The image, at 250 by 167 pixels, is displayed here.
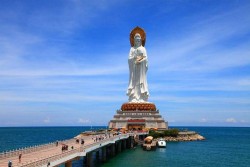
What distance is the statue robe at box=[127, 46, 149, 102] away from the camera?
2704 inches

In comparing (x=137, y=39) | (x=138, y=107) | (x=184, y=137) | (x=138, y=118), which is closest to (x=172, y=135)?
(x=184, y=137)

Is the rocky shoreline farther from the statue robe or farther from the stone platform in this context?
the statue robe

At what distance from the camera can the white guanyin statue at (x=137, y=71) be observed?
68625mm

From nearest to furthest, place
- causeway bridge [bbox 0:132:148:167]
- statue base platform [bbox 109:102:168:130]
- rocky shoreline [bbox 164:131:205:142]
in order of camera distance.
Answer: causeway bridge [bbox 0:132:148:167]
rocky shoreline [bbox 164:131:205:142]
statue base platform [bbox 109:102:168:130]

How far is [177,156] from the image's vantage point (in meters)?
40.5

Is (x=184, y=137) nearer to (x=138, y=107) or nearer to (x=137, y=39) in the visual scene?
(x=138, y=107)

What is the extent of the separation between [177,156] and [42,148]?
17534mm

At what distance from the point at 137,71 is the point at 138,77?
Answer: 43.6 inches

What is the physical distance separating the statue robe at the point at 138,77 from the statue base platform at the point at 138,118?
231 centimetres

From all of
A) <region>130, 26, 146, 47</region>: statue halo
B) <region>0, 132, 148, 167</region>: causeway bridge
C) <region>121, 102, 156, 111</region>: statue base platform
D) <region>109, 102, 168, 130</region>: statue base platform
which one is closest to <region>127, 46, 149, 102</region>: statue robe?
<region>130, 26, 146, 47</region>: statue halo

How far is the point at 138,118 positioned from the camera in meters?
64.1

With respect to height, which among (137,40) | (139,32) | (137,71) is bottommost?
(137,71)

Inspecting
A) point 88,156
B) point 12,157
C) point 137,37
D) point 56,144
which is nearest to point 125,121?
point 137,37

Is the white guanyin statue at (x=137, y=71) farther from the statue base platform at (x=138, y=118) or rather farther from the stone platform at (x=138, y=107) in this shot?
the statue base platform at (x=138, y=118)
